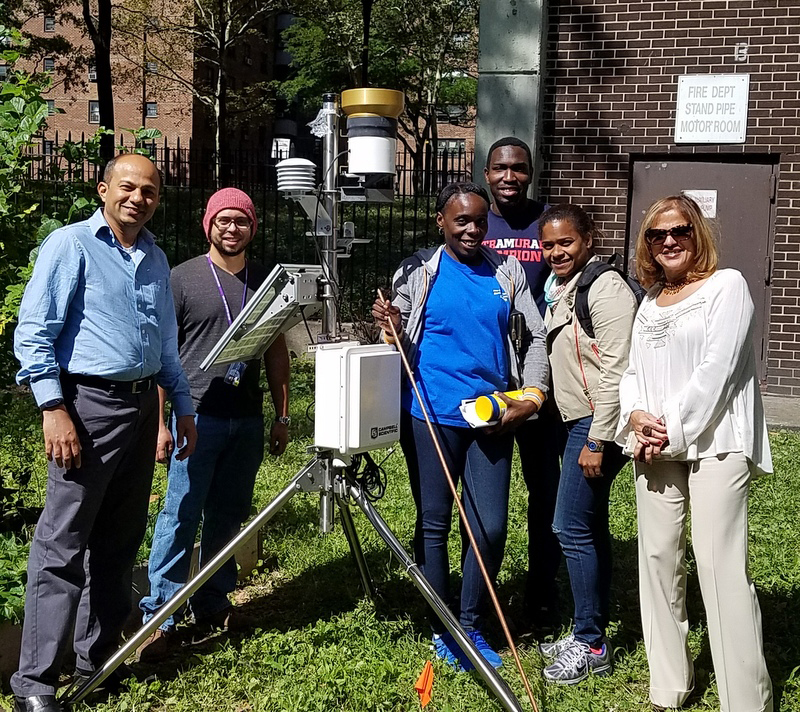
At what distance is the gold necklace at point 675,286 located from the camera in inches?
130

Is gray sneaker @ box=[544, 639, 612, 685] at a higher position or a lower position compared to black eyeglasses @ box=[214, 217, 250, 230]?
lower

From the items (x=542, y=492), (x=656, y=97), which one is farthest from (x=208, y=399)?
(x=656, y=97)

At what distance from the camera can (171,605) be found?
344 cm

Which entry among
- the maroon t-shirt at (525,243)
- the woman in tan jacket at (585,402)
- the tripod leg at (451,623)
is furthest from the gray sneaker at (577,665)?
the maroon t-shirt at (525,243)

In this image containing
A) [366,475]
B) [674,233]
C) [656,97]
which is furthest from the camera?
[656,97]

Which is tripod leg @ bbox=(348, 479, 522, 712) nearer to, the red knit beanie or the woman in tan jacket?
the woman in tan jacket

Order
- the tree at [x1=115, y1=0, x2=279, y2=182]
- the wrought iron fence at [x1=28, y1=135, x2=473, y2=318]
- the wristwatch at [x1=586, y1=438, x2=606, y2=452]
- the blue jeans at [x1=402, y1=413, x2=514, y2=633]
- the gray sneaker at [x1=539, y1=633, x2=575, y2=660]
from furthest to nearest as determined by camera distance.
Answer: the tree at [x1=115, y1=0, x2=279, y2=182] → the wrought iron fence at [x1=28, y1=135, x2=473, y2=318] → the gray sneaker at [x1=539, y1=633, x2=575, y2=660] → the blue jeans at [x1=402, y1=413, x2=514, y2=633] → the wristwatch at [x1=586, y1=438, x2=606, y2=452]

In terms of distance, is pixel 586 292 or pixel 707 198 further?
pixel 707 198

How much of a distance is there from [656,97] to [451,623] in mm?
7566

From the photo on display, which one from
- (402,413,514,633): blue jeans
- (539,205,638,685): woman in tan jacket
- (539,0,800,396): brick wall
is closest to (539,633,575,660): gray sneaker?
(539,205,638,685): woman in tan jacket

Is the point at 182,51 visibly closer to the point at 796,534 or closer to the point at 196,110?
the point at 196,110

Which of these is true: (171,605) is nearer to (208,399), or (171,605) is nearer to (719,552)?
(208,399)

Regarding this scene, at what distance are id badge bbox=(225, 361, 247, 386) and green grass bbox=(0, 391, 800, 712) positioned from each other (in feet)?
3.87

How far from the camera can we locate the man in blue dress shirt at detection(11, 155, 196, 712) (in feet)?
10.4
